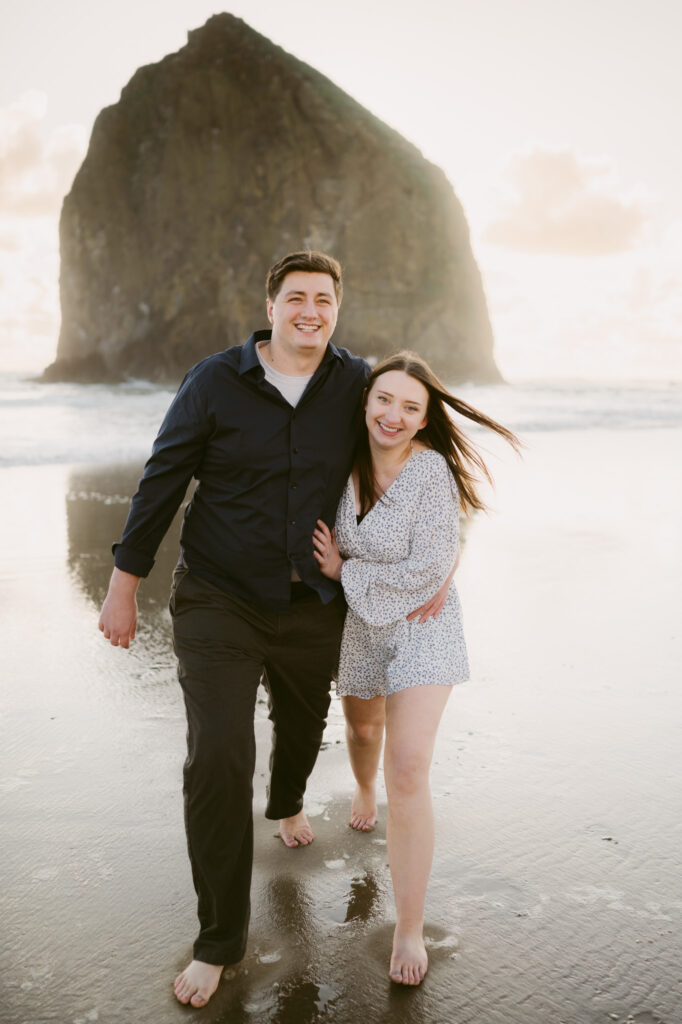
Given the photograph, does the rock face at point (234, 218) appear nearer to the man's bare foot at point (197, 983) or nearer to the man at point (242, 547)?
the man at point (242, 547)

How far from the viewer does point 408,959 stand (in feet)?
7.93

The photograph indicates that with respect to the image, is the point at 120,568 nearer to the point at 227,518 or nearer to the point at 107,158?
the point at 227,518

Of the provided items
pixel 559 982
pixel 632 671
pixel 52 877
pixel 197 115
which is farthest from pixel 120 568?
pixel 197 115

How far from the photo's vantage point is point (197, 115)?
5909cm

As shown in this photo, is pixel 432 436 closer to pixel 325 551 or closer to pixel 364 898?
pixel 325 551

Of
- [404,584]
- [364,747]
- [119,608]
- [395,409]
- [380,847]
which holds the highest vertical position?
[395,409]

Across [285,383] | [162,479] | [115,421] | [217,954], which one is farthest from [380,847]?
[115,421]

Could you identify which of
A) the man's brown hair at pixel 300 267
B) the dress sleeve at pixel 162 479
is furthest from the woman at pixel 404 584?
the dress sleeve at pixel 162 479

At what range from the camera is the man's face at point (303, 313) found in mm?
2775


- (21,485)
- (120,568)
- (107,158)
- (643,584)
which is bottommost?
(21,485)

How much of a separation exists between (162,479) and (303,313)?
698 mm

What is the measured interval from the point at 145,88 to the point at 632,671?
66502 mm

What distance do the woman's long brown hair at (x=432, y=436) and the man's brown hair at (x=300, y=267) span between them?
0.33 m

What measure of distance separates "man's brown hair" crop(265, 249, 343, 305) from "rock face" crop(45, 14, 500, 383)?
51.6 m
